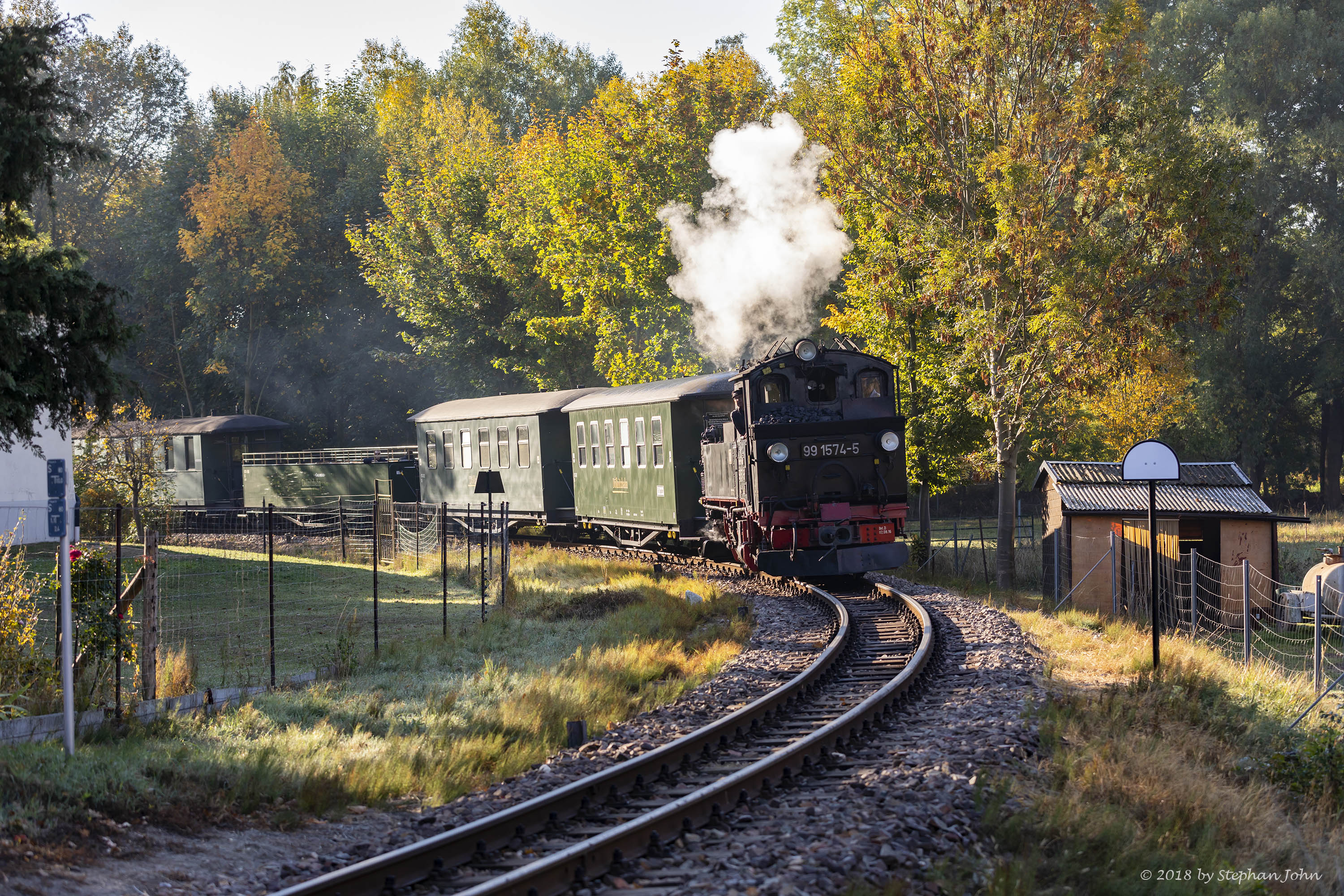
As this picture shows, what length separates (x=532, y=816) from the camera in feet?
21.3

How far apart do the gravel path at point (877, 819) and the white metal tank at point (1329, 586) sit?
435 inches

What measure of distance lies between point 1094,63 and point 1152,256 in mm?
3612

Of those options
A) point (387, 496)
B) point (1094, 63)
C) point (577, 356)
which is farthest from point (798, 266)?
point (577, 356)

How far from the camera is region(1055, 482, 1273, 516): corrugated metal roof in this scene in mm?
19109

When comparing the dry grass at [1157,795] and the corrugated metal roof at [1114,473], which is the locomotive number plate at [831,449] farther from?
the corrugated metal roof at [1114,473]

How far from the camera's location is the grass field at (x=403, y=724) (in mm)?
6762

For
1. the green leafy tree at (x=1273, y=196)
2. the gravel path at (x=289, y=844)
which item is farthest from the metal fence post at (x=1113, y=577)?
the green leafy tree at (x=1273, y=196)

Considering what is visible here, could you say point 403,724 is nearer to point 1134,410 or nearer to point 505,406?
point 505,406

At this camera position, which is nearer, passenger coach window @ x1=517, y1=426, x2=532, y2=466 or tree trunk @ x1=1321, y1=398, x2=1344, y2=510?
passenger coach window @ x1=517, y1=426, x2=532, y2=466

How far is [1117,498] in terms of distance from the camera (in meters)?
19.5

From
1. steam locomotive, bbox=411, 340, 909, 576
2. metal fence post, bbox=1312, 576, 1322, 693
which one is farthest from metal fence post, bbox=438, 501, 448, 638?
metal fence post, bbox=1312, 576, 1322, 693

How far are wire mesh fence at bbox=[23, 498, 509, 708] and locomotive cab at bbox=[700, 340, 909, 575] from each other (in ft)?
12.8

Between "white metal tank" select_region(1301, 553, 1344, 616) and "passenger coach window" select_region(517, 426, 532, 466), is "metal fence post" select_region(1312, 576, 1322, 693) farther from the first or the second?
"passenger coach window" select_region(517, 426, 532, 466)

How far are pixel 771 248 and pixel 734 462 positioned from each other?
9.87 m
